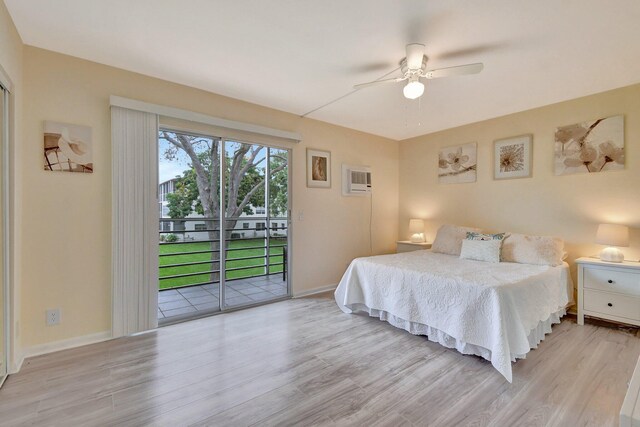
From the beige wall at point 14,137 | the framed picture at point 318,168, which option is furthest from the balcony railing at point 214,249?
the beige wall at point 14,137

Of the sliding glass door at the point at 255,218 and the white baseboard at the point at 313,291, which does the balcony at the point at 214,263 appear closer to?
the sliding glass door at the point at 255,218

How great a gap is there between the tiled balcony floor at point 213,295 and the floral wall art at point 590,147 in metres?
3.81

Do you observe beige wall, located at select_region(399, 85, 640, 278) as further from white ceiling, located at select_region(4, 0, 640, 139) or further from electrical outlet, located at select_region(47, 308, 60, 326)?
electrical outlet, located at select_region(47, 308, 60, 326)

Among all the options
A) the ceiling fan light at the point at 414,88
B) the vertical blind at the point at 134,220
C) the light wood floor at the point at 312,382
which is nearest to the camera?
the light wood floor at the point at 312,382

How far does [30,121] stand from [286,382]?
280 cm

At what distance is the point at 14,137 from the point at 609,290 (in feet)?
17.1

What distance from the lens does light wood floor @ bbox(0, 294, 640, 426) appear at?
1.65m

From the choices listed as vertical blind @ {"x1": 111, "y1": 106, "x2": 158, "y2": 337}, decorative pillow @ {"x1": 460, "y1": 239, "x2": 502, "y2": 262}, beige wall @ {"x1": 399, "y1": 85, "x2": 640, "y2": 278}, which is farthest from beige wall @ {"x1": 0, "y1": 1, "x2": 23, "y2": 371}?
beige wall @ {"x1": 399, "y1": 85, "x2": 640, "y2": 278}

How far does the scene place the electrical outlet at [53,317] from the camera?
92.9 inches

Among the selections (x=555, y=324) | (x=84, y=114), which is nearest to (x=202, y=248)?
(x=84, y=114)

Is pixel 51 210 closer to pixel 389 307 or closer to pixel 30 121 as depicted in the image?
pixel 30 121

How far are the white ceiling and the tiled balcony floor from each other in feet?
Answer: 8.20

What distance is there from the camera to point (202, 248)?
3.81 m

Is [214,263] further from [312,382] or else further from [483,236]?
[483,236]
